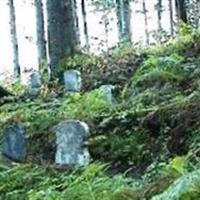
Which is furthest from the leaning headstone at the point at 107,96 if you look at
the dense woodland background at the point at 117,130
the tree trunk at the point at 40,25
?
the tree trunk at the point at 40,25

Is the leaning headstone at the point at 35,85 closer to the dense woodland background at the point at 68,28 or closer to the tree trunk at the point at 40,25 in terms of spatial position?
the dense woodland background at the point at 68,28

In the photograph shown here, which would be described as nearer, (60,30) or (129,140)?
(129,140)

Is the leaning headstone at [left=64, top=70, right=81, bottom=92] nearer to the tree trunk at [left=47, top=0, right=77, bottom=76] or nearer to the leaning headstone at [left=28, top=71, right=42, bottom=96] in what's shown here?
the leaning headstone at [left=28, top=71, right=42, bottom=96]

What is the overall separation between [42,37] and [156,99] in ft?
52.9

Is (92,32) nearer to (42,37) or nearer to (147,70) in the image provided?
(42,37)

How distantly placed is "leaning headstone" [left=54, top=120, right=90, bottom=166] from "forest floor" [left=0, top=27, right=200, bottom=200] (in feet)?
0.56

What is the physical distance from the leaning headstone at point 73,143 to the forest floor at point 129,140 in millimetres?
171

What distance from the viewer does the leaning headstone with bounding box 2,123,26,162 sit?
287 inches

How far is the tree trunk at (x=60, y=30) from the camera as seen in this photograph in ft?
43.3

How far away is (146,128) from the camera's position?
7.26 m

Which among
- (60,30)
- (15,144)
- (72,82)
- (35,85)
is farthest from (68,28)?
(15,144)

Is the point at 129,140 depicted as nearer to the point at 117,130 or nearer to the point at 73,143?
the point at 117,130

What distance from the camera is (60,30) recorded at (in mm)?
13328

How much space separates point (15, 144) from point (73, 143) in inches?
28.7
